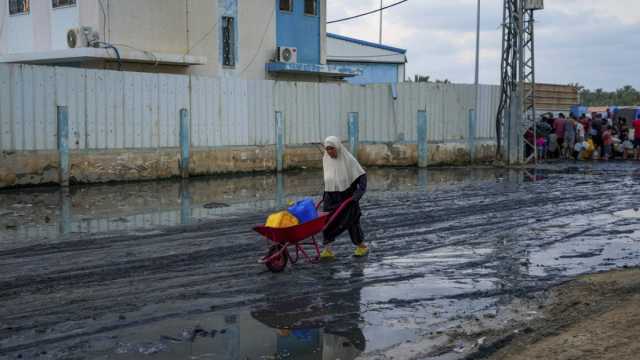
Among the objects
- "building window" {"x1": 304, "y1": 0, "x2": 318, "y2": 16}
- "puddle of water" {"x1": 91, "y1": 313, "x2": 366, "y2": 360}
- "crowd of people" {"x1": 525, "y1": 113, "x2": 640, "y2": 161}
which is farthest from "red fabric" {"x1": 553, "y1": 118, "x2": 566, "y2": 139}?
"puddle of water" {"x1": 91, "y1": 313, "x2": 366, "y2": 360}

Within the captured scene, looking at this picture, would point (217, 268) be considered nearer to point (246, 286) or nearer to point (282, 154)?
point (246, 286)

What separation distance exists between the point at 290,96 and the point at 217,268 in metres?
15.4

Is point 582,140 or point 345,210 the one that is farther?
point 582,140

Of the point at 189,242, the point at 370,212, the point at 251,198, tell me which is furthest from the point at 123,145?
the point at 189,242

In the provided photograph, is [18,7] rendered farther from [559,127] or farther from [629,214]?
[629,214]

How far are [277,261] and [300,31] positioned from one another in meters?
24.0

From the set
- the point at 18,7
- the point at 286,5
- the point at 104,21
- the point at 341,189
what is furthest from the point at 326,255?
the point at 286,5

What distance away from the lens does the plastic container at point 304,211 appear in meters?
9.47

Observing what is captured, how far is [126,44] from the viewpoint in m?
25.0

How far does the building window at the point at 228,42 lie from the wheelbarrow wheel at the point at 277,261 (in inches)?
803

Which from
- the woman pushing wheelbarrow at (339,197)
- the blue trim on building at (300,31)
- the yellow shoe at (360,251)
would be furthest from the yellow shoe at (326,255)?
the blue trim on building at (300,31)

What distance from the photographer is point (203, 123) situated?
22.2 metres

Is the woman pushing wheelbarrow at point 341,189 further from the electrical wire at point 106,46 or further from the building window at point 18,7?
the building window at point 18,7

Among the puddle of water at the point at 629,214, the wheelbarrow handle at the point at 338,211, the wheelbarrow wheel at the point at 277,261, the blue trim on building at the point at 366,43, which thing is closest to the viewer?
the wheelbarrow wheel at the point at 277,261
